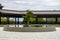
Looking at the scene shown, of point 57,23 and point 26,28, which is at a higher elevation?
point 26,28

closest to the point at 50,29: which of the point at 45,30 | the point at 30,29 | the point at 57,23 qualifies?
the point at 45,30

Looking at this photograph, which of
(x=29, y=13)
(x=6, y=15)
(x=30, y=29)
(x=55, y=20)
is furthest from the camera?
(x=55, y=20)

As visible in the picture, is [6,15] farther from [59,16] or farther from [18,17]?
[59,16]

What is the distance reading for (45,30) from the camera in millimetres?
25797

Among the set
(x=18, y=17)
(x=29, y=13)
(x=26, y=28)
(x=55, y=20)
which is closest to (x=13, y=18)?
(x=18, y=17)

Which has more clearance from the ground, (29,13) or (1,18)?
(29,13)

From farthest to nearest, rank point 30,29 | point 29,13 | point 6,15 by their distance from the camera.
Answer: point 6,15
point 29,13
point 30,29

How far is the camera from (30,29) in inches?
1012

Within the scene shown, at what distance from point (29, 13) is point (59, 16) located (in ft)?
50.6

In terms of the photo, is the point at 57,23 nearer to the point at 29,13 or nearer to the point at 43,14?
the point at 43,14

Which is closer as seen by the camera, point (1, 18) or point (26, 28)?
point (26, 28)

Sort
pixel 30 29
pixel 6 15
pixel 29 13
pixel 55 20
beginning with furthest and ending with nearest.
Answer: pixel 55 20 < pixel 6 15 < pixel 29 13 < pixel 30 29

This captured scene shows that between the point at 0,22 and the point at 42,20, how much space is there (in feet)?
32.5

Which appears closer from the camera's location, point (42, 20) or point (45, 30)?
point (45, 30)
